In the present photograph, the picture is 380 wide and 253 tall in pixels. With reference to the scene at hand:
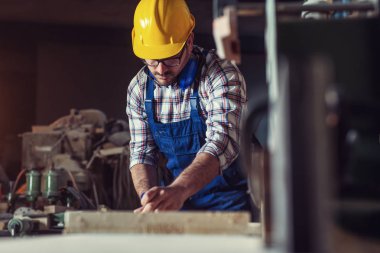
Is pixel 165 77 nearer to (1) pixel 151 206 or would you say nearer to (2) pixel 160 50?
(2) pixel 160 50

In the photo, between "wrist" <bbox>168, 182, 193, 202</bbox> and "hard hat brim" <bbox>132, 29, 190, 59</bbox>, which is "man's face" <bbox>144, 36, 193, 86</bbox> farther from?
"wrist" <bbox>168, 182, 193, 202</bbox>

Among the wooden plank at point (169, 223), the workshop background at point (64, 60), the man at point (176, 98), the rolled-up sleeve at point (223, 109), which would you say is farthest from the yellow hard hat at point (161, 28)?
the workshop background at point (64, 60)

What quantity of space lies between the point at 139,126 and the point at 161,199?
0.78 m

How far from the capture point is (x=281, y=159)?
74 centimetres

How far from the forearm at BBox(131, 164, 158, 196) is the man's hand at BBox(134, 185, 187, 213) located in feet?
1.37

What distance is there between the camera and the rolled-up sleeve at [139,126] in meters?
3.03

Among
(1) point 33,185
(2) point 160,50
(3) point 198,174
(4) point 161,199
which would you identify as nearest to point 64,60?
(1) point 33,185

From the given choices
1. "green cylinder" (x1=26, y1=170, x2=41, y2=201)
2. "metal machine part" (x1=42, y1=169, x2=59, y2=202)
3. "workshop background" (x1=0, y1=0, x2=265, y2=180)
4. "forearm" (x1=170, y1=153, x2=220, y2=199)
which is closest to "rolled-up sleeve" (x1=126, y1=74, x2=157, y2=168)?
"forearm" (x1=170, y1=153, x2=220, y2=199)

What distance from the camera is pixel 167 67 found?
3008mm

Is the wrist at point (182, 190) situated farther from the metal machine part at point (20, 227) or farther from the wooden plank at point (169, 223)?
the wooden plank at point (169, 223)

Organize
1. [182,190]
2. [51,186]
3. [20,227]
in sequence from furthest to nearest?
[51,186], [20,227], [182,190]

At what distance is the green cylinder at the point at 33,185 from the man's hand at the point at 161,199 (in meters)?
2.09

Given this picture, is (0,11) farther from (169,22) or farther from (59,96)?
(169,22)

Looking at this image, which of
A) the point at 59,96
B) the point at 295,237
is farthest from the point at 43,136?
the point at 295,237
